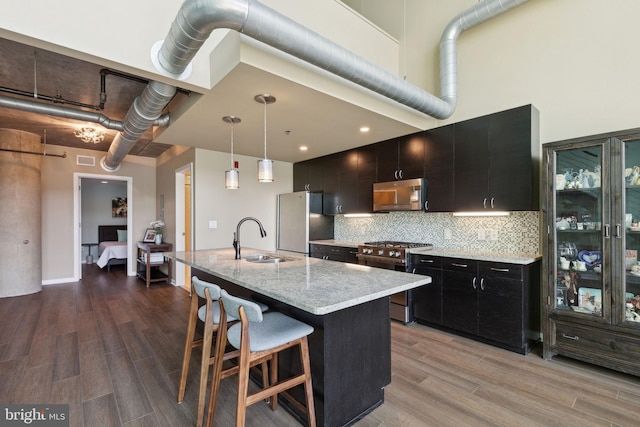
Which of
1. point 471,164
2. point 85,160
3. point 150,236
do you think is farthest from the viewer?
point 150,236

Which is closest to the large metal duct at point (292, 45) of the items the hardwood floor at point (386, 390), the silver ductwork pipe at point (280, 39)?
the silver ductwork pipe at point (280, 39)

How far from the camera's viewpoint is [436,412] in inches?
78.2

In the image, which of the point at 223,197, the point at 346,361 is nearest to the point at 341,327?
the point at 346,361

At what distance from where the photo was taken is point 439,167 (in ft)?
12.0

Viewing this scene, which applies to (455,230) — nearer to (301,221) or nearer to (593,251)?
(593,251)

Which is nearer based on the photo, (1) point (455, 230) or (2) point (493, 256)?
(2) point (493, 256)

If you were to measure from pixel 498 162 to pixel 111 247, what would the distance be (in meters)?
8.08

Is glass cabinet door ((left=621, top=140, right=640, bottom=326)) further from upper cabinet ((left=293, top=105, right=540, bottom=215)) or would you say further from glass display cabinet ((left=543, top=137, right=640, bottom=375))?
upper cabinet ((left=293, top=105, right=540, bottom=215))

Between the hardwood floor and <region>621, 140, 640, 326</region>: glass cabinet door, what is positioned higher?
<region>621, 140, 640, 326</region>: glass cabinet door

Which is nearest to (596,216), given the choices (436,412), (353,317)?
(436,412)

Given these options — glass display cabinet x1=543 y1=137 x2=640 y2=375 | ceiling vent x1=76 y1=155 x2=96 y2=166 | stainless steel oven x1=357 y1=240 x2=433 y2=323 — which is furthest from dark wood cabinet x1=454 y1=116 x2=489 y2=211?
ceiling vent x1=76 y1=155 x2=96 y2=166

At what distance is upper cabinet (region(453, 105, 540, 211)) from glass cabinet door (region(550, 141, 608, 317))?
0.97ft

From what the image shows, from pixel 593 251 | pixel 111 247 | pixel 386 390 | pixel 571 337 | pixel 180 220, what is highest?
pixel 180 220

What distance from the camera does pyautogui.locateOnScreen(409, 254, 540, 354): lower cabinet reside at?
2.85 m
